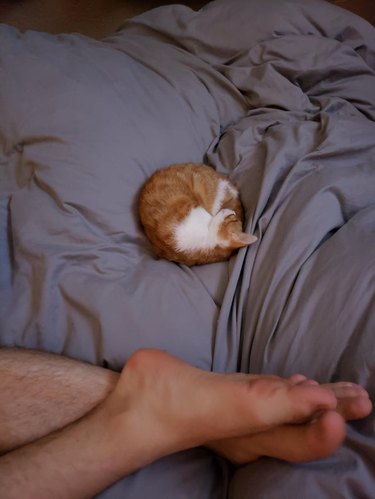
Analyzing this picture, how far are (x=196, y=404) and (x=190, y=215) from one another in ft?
1.86

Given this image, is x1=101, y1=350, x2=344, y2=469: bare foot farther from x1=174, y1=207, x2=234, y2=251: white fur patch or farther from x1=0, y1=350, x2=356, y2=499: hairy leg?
x1=174, y1=207, x2=234, y2=251: white fur patch

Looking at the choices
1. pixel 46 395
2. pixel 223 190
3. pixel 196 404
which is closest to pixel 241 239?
pixel 223 190

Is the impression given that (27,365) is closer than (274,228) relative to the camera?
Yes

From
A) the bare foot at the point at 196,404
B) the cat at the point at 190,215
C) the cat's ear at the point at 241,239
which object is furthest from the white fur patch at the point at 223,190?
the bare foot at the point at 196,404

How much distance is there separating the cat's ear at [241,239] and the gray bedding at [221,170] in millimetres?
23

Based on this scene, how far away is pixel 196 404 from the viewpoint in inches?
26.6

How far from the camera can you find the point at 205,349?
2.71 ft

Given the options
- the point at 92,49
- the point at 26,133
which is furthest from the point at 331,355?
the point at 92,49

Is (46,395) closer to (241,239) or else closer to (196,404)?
(196,404)

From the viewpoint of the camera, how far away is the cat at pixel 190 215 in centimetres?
99

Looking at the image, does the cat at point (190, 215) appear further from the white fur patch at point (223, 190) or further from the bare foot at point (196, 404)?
the bare foot at point (196, 404)

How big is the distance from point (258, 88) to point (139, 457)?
38.4 inches

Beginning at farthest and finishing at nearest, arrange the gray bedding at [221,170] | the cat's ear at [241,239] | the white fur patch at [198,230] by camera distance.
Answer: the white fur patch at [198,230]
the cat's ear at [241,239]
the gray bedding at [221,170]

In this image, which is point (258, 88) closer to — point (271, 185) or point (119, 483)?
point (271, 185)
